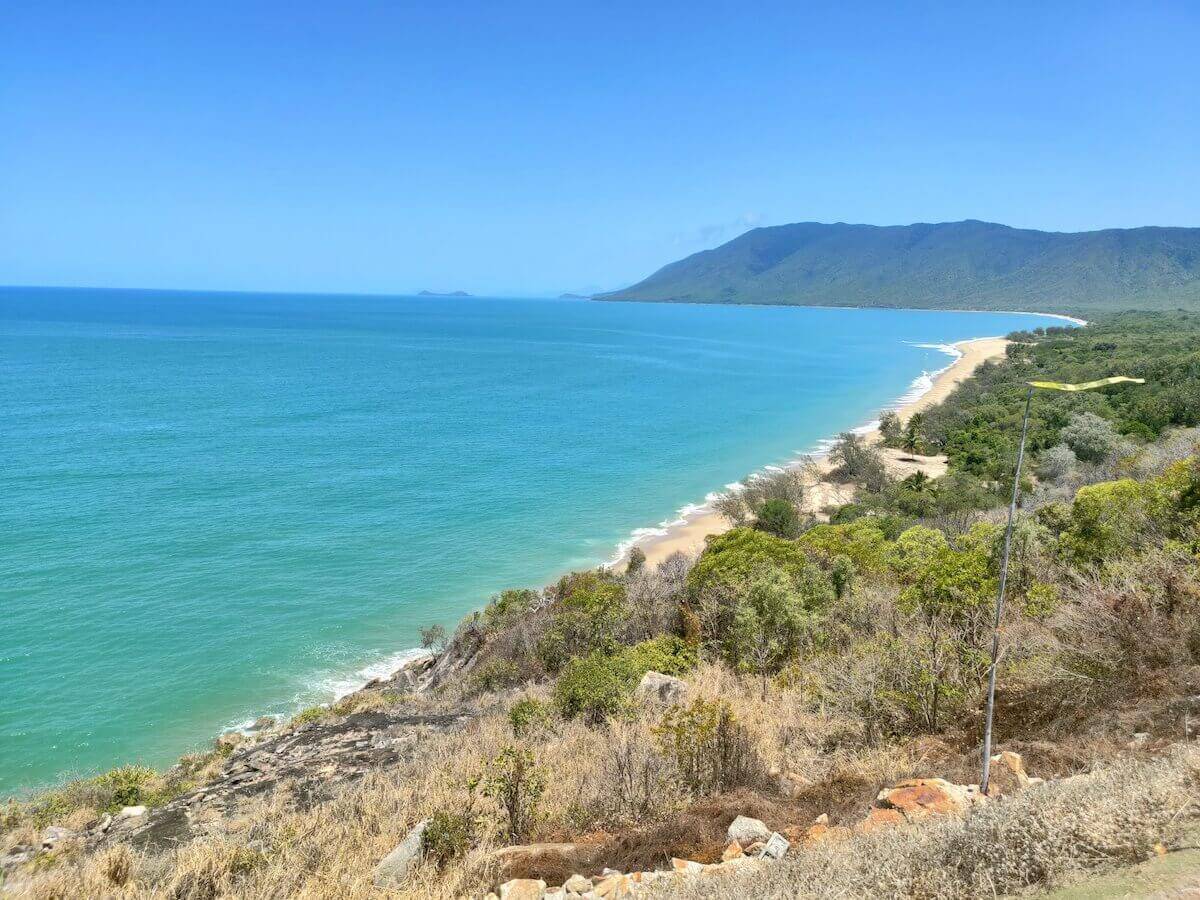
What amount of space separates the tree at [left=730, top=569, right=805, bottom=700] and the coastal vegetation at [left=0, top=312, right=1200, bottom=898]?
2.6 inches

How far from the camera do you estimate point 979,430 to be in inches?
1876

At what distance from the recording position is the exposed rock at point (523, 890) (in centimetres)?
516

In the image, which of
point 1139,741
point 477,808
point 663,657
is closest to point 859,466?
point 663,657

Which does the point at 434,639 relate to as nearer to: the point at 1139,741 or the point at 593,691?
the point at 593,691

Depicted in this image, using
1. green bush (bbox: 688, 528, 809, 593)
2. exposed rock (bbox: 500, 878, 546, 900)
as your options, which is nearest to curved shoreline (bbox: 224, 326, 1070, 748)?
green bush (bbox: 688, 528, 809, 593)

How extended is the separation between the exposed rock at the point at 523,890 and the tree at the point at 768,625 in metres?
7.13

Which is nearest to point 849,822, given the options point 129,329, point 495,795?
point 495,795

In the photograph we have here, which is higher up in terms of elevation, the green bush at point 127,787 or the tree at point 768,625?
the tree at point 768,625

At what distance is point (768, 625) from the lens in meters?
12.7

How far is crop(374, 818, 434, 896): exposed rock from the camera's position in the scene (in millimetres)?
5719

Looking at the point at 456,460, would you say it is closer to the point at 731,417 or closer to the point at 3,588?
the point at 3,588

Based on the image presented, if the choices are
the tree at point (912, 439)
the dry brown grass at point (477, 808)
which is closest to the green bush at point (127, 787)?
the dry brown grass at point (477, 808)

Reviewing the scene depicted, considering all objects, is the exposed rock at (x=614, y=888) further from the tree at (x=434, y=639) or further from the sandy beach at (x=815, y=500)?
the sandy beach at (x=815, y=500)

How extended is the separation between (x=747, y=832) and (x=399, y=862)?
3067mm
